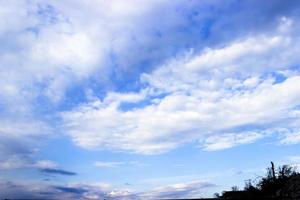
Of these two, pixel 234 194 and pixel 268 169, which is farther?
pixel 268 169

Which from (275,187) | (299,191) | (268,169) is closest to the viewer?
(299,191)

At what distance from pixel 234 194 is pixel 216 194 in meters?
6.50

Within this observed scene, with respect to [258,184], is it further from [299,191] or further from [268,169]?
[299,191]

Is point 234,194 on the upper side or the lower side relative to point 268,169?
lower

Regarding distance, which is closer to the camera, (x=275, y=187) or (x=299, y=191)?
(x=299, y=191)

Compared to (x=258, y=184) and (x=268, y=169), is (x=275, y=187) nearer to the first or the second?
(x=258, y=184)

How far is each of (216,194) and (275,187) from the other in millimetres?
8568

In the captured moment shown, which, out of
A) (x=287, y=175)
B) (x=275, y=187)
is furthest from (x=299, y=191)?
(x=287, y=175)

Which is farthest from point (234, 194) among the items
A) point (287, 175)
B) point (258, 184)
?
point (287, 175)

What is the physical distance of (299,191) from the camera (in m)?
34.8

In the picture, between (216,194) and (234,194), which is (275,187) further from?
(216,194)

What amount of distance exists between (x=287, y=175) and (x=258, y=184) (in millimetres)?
3246

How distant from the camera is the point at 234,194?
42.6 metres

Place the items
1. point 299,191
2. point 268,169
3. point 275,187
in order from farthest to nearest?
1. point 268,169
2. point 275,187
3. point 299,191
